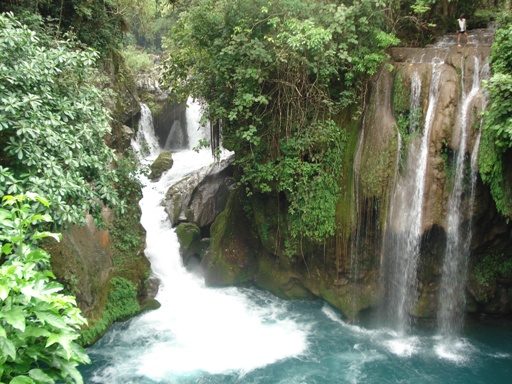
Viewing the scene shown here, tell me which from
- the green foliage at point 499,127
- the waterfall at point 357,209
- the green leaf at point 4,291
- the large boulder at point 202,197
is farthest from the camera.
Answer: the large boulder at point 202,197

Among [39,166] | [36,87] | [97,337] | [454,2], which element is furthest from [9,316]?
[454,2]

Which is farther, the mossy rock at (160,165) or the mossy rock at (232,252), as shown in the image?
the mossy rock at (160,165)

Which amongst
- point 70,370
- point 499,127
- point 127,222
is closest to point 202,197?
point 127,222

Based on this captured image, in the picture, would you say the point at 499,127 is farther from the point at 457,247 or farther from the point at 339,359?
the point at 339,359

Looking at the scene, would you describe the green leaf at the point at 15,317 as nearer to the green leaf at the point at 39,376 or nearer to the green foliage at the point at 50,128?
the green leaf at the point at 39,376

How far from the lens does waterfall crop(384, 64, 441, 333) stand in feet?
29.1

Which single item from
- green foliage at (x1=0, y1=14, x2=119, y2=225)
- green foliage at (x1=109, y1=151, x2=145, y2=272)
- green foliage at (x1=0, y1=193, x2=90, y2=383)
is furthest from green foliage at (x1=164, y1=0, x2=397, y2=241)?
green foliage at (x1=0, y1=193, x2=90, y2=383)

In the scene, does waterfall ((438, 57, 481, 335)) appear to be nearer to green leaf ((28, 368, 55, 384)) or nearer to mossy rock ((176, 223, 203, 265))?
mossy rock ((176, 223, 203, 265))

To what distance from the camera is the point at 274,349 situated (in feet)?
30.0

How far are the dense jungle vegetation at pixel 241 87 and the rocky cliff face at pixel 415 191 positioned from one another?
0.50 metres

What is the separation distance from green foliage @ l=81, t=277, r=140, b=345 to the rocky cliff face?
13.4 feet

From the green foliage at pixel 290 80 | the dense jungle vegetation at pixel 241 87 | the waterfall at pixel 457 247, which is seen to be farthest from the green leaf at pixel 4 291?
the waterfall at pixel 457 247

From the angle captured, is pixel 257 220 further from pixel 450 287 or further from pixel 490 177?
pixel 490 177

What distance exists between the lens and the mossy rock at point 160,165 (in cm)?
1645
